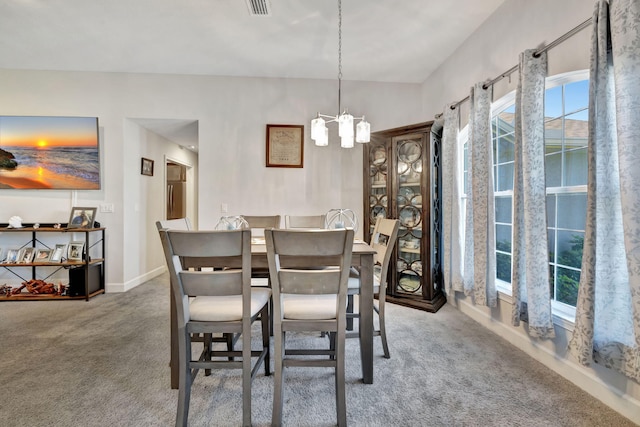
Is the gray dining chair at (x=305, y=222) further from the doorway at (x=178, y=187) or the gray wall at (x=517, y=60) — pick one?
the doorway at (x=178, y=187)

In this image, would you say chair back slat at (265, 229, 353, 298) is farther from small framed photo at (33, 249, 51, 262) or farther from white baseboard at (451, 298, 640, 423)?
small framed photo at (33, 249, 51, 262)

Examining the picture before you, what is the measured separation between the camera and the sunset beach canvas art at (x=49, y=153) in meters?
3.66

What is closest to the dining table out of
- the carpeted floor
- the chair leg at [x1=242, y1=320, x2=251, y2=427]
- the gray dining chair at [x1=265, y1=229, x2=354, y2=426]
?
the carpeted floor

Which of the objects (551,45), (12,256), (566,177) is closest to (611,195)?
(566,177)

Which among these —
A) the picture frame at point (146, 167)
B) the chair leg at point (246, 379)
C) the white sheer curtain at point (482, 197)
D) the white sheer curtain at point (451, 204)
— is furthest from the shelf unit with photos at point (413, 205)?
the picture frame at point (146, 167)

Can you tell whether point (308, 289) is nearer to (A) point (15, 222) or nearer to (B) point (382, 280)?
(B) point (382, 280)

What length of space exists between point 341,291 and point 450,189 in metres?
2.15

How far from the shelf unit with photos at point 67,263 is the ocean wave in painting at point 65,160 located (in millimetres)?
677

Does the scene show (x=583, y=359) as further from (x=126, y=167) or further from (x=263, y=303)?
(x=126, y=167)

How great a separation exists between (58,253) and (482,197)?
15.3ft

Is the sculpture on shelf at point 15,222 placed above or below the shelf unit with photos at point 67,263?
above

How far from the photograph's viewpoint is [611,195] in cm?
153

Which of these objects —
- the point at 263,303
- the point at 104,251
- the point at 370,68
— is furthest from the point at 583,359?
the point at 104,251

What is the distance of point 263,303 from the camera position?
173 cm
